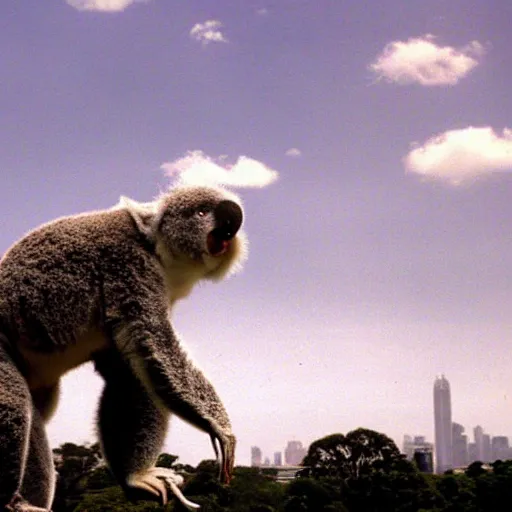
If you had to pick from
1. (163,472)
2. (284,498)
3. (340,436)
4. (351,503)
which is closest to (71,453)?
(284,498)

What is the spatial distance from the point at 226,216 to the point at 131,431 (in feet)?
4.01

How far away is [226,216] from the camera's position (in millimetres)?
4180

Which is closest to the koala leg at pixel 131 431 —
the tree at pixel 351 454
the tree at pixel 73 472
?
the tree at pixel 73 472

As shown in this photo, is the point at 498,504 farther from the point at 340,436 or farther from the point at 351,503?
the point at 340,436

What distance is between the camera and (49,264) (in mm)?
4094

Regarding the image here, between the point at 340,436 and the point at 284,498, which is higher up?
the point at 340,436

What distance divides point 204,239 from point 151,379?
0.74 metres

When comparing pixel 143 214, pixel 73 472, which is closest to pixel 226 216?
pixel 143 214

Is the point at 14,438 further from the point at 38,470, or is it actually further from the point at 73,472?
the point at 73,472

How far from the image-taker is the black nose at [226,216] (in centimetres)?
417

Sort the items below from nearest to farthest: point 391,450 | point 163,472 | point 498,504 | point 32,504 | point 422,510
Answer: point 32,504, point 163,472, point 422,510, point 498,504, point 391,450

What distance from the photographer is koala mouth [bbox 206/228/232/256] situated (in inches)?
Answer: 164

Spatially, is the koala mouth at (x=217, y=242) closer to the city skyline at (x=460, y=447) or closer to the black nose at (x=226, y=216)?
the black nose at (x=226, y=216)

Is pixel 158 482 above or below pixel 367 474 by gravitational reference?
below
